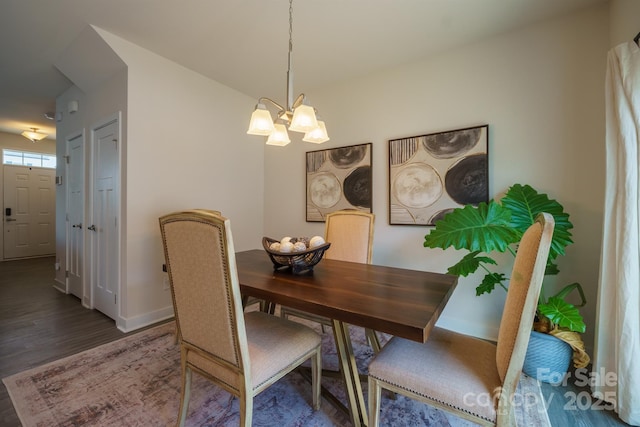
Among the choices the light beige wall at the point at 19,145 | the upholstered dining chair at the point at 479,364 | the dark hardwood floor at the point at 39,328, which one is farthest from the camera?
the light beige wall at the point at 19,145

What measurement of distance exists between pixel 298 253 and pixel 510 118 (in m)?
2.11

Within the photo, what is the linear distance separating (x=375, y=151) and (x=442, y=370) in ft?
7.31

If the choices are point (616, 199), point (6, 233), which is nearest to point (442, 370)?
point (616, 199)

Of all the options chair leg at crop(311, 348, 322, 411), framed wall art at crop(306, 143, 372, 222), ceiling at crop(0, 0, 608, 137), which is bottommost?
chair leg at crop(311, 348, 322, 411)

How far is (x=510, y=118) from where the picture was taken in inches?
87.1

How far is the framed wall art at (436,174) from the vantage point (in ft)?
7.54

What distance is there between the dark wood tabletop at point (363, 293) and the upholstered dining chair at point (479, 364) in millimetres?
229

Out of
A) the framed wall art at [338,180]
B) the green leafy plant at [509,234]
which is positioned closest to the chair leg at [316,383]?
the green leafy plant at [509,234]

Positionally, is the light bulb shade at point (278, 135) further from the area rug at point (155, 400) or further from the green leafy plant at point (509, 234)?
the area rug at point (155, 400)

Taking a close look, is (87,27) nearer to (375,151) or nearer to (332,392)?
(375,151)

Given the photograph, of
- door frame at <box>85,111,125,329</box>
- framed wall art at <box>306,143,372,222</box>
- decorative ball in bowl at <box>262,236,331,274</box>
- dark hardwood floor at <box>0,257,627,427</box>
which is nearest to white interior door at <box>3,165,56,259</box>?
dark hardwood floor at <box>0,257,627,427</box>

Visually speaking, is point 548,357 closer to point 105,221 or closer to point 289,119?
point 289,119

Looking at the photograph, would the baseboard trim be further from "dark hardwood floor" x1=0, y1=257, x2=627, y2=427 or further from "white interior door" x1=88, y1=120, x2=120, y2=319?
"white interior door" x1=88, y1=120, x2=120, y2=319

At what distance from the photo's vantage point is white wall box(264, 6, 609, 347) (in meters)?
1.94
